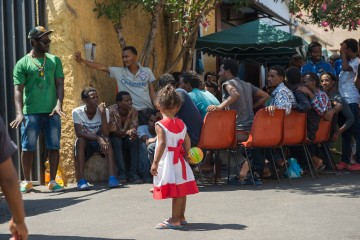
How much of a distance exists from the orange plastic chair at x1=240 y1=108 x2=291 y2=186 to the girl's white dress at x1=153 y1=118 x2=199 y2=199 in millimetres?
3021

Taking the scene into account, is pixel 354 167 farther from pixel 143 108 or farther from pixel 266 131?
pixel 143 108

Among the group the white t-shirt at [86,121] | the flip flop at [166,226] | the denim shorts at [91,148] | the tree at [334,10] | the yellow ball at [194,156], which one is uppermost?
the tree at [334,10]

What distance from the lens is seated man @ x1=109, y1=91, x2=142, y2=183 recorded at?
36.3ft

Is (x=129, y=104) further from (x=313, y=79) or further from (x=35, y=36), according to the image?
(x=313, y=79)

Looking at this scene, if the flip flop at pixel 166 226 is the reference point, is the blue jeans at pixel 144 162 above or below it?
above

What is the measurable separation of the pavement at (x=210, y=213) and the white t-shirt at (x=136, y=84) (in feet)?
5.42

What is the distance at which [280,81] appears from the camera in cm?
1118

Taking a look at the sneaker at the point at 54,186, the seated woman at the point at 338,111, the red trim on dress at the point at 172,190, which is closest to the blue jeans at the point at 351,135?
the seated woman at the point at 338,111

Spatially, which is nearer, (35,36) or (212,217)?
(212,217)

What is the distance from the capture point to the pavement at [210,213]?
6.91 m

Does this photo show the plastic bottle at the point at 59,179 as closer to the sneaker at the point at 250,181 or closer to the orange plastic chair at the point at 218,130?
the orange plastic chair at the point at 218,130

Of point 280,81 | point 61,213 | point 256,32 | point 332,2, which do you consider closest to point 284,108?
point 280,81

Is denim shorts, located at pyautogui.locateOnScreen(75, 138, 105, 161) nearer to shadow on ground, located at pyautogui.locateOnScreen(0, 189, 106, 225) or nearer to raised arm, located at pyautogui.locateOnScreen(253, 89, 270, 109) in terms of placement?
shadow on ground, located at pyautogui.locateOnScreen(0, 189, 106, 225)

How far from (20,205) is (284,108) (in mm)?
7482
